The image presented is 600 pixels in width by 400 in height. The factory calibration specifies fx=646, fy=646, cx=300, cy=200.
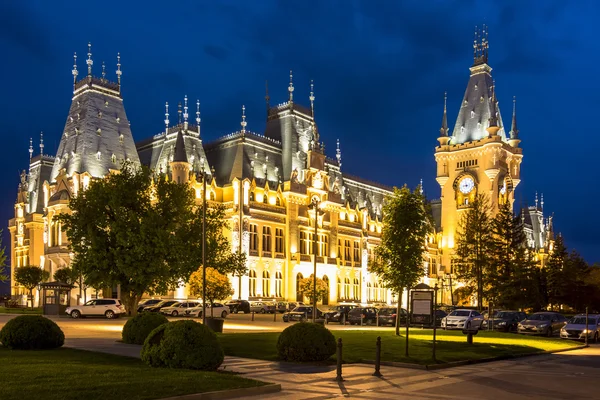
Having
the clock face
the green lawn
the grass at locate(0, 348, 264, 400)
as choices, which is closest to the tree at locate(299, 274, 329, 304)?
the clock face

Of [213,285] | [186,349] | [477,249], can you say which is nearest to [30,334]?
[186,349]

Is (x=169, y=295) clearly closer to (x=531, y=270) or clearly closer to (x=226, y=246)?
(x=226, y=246)

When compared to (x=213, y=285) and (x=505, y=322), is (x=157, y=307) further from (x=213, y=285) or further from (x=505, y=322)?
(x=505, y=322)

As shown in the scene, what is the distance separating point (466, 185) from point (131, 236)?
7959cm

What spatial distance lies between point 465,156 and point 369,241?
25260 millimetres

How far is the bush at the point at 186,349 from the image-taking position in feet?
59.6

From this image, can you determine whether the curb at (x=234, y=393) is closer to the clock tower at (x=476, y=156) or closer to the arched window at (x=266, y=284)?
the arched window at (x=266, y=284)

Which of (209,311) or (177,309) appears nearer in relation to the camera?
(177,309)

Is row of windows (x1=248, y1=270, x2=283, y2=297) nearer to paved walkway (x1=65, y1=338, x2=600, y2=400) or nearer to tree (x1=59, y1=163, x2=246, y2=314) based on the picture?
tree (x1=59, y1=163, x2=246, y2=314)

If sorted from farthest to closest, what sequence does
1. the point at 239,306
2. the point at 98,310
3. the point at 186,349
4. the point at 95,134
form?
1. the point at 95,134
2. the point at 239,306
3. the point at 98,310
4. the point at 186,349

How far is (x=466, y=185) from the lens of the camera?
11506cm

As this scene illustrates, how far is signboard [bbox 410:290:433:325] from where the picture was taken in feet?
81.3

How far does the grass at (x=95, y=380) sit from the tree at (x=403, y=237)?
2082 centimetres

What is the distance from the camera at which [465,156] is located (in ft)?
379
